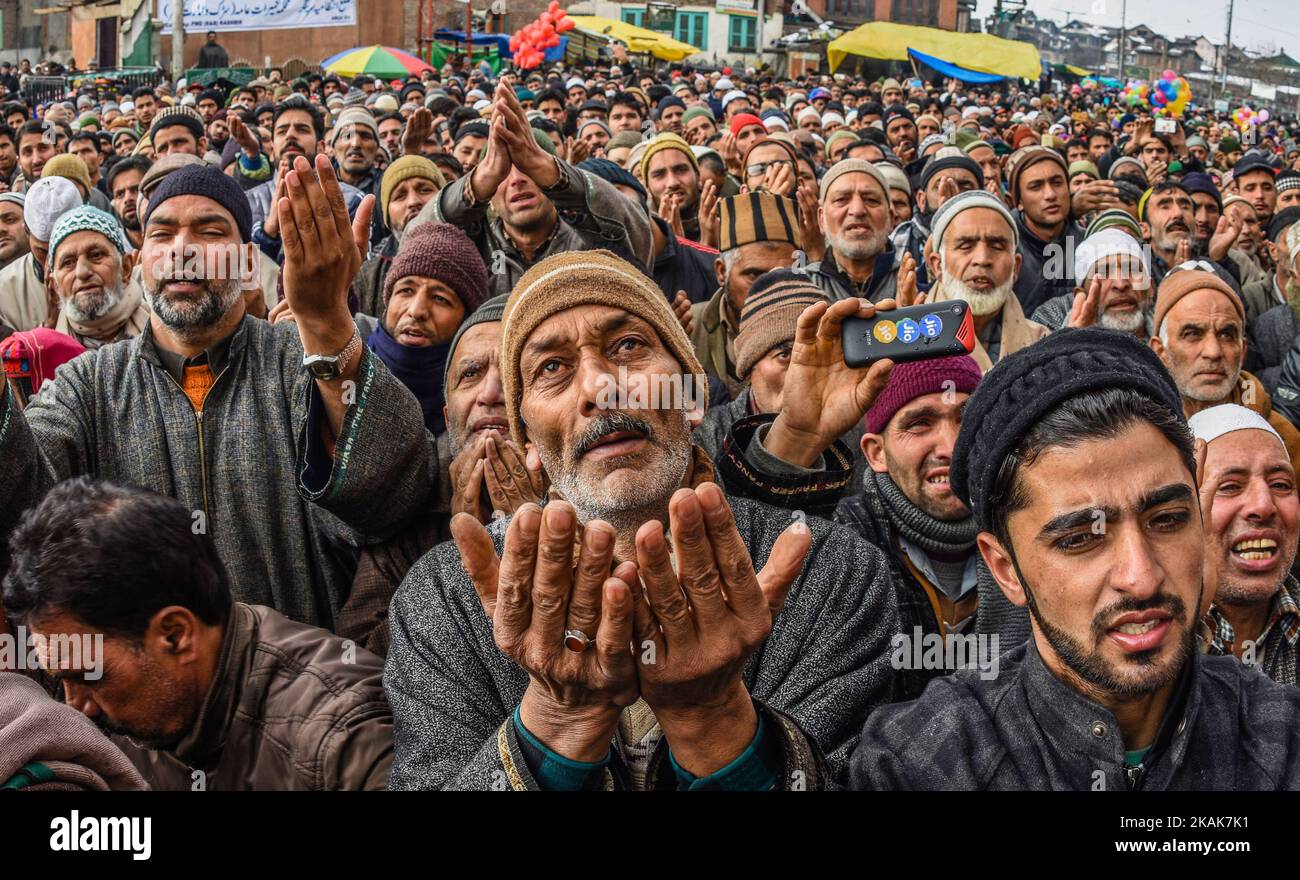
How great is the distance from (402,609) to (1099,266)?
A: 383 cm

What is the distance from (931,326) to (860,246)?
3.26 m

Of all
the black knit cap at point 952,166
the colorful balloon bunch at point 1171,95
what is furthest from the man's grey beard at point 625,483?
the colorful balloon bunch at point 1171,95

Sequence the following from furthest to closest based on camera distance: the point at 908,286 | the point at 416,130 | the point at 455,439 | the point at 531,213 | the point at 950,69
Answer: the point at 950,69
the point at 416,130
the point at 531,213
the point at 908,286
the point at 455,439

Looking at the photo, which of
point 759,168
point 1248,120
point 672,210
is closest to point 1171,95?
point 1248,120

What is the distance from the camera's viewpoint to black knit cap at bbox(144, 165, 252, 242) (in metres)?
3.41

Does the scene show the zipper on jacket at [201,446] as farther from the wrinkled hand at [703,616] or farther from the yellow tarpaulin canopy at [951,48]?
the yellow tarpaulin canopy at [951,48]

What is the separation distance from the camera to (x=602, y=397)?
7.64ft

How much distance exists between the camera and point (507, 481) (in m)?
2.89

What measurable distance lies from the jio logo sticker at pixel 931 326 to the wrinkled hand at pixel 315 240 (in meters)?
1.24

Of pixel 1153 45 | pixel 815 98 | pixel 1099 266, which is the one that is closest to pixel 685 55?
pixel 815 98

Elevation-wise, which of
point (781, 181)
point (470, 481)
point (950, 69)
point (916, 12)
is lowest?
point (470, 481)

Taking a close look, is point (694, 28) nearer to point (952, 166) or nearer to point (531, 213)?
point (952, 166)

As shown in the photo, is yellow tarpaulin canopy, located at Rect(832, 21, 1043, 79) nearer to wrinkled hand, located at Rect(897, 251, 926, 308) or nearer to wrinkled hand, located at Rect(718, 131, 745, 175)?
wrinkled hand, located at Rect(718, 131, 745, 175)

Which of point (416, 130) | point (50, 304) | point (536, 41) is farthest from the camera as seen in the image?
point (536, 41)
